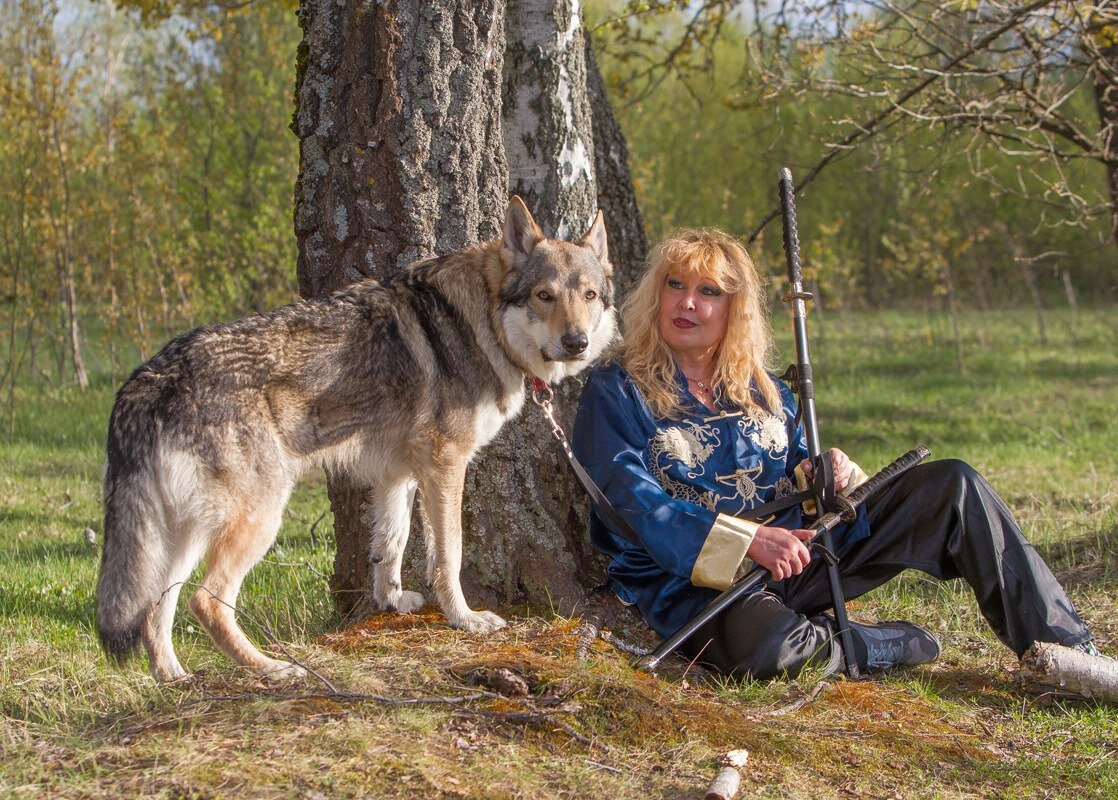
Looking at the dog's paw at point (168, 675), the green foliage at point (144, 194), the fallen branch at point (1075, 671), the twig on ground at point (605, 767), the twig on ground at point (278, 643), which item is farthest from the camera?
the green foliage at point (144, 194)

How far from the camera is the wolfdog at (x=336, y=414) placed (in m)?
3.43

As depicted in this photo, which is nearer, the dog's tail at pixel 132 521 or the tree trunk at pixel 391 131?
the dog's tail at pixel 132 521

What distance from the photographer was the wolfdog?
3.43 metres

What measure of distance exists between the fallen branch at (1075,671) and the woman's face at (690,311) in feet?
5.65

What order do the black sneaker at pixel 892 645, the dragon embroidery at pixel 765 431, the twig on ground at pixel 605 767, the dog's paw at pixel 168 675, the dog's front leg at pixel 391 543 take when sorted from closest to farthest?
the twig on ground at pixel 605 767 < the dog's paw at pixel 168 675 < the black sneaker at pixel 892 645 < the dragon embroidery at pixel 765 431 < the dog's front leg at pixel 391 543

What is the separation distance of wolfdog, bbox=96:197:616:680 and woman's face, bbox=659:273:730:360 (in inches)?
11.9

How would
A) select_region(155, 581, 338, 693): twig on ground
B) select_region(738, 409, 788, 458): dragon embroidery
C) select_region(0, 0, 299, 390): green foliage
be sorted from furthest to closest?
select_region(0, 0, 299, 390): green foliage < select_region(738, 409, 788, 458): dragon embroidery < select_region(155, 581, 338, 693): twig on ground

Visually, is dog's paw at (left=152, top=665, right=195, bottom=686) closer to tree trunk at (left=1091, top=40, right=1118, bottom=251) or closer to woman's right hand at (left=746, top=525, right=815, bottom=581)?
woman's right hand at (left=746, top=525, right=815, bottom=581)

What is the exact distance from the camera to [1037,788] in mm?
3154

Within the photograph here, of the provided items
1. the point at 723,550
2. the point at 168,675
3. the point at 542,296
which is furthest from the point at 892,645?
the point at 168,675

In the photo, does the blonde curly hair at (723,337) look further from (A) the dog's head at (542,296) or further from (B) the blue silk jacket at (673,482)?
(A) the dog's head at (542,296)

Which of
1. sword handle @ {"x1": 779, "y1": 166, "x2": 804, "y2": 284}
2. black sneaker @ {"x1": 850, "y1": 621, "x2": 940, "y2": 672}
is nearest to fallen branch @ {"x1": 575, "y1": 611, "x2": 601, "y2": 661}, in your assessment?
black sneaker @ {"x1": 850, "y1": 621, "x2": 940, "y2": 672}

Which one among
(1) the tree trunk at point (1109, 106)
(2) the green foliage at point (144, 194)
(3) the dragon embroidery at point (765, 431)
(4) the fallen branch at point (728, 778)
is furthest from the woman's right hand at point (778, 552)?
(2) the green foliage at point (144, 194)

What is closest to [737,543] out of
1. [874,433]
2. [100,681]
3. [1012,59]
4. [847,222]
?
[100,681]
